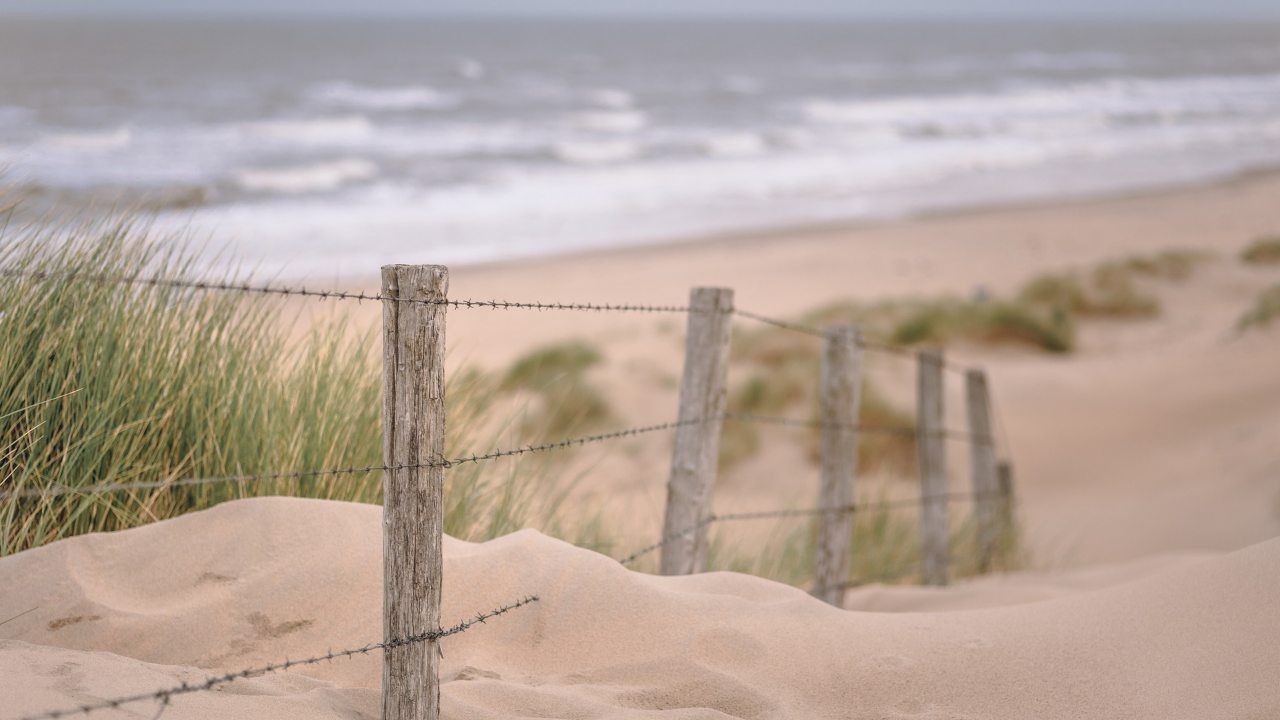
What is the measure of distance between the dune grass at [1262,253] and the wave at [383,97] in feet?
86.5

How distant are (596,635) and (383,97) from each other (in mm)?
38227

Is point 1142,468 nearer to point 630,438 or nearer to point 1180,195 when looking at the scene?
point 630,438

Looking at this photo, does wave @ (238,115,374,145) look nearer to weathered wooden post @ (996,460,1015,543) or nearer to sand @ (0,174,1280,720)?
weathered wooden post @ (996,460,1015,543)

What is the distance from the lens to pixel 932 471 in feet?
20.6

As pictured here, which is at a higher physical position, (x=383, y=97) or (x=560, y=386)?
(x=383, y=97)

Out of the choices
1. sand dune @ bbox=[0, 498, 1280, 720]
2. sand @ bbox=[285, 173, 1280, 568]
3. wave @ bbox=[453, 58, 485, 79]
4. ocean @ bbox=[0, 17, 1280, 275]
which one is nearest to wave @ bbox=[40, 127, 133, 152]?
ocean @ bbox=[0, 17, 1280, 275]

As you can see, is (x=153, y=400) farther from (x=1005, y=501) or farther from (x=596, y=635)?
(x=1005, y=501)

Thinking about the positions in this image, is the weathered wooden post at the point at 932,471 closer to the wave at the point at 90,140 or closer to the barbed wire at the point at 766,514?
the barbed wire at the point at 766,514

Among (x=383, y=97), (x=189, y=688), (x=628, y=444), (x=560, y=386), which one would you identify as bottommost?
(x=189, y=688)

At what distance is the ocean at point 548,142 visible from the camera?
18312 millimetres

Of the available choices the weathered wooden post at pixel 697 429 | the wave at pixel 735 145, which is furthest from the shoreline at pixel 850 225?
the weathered wooden post at pixel 697 429

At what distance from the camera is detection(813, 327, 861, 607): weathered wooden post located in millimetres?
4984

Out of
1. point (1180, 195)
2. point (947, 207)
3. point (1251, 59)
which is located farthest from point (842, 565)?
point (1251, 59)

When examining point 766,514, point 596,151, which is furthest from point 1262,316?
point 596,151
